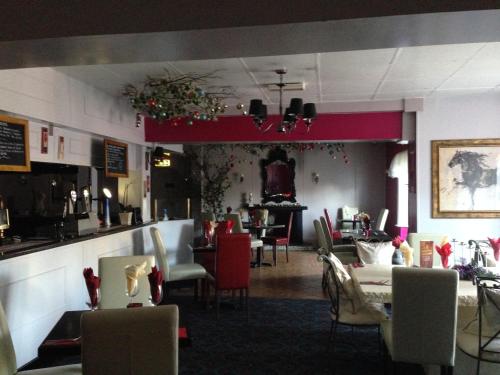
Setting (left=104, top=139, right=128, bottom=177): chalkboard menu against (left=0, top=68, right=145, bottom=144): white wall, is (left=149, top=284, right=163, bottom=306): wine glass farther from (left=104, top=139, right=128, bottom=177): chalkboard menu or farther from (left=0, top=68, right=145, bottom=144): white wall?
(left=104, top=139, right=128, bottom=177): chalkboard menu

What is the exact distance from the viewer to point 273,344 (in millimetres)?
4055

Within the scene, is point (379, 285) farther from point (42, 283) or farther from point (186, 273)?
point (42, 283)

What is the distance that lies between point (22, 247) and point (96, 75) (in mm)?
2050

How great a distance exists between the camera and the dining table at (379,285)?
10.1 feet

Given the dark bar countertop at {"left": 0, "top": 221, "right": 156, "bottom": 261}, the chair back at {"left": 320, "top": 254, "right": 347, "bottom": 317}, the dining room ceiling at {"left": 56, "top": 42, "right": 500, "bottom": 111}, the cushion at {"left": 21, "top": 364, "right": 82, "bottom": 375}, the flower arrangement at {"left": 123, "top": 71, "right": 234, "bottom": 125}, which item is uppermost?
the dining room ceiling at {"left": 56, "top": 42, "right": 500, "bottom": 111}

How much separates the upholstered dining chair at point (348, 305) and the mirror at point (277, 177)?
7178mm

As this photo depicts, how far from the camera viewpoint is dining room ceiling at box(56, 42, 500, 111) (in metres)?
4.07

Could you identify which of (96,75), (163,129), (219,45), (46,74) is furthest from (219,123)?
(219,45)

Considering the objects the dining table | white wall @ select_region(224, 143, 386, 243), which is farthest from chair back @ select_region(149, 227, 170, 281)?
white wall @ select_region(224, 143, 386, 243)

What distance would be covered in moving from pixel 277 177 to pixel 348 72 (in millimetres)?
6244

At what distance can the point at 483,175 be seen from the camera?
5.91 meters

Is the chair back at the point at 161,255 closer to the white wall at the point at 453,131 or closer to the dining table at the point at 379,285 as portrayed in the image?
the dining table at the point at 379,285

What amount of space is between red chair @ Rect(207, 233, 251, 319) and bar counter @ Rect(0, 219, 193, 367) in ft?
4.21

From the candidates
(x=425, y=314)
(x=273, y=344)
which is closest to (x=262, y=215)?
(x=273, y=344)
